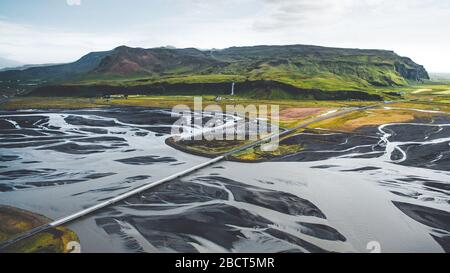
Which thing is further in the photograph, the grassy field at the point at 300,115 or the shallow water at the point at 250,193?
the grassy field at the point at 300,115

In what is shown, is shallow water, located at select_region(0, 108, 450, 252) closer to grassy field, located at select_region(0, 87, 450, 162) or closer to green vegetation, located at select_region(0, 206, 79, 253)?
green vegetation, located at select_region(0, 206, 79, 253)

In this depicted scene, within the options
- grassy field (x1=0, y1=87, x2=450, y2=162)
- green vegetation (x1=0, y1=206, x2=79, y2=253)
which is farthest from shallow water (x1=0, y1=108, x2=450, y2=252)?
grassy field (x1=0, y1=87, x2=450, y2=162)

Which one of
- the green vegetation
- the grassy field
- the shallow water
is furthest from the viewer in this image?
the grassy field

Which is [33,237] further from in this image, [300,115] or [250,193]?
[300,115]

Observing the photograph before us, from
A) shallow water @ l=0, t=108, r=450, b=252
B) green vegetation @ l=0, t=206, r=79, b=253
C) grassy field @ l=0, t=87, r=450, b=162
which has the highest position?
grassy field @ l=0, t=87, r=450, b=162

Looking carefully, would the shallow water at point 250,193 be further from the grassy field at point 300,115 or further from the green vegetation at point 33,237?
the grassy field at point 300,115

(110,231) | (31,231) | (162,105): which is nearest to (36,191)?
(31,231)

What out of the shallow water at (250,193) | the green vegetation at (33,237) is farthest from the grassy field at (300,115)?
the green vegetation at (33,237)
